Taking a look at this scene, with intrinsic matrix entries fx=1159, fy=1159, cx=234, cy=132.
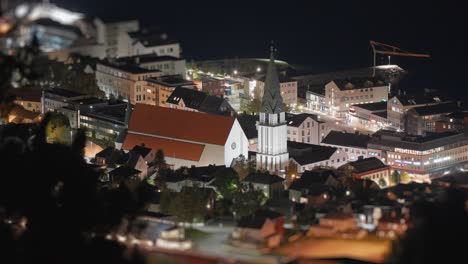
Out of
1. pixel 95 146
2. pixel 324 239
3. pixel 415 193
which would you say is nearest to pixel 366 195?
pixel 415 193

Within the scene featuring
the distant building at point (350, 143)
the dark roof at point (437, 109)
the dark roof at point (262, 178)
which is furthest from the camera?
the dark roof at point (437, 109)

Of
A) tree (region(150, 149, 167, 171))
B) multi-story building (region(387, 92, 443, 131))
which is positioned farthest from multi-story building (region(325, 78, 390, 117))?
tree (region(150, 149, 167, 171))

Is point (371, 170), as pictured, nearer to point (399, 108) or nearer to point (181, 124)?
point (181, 124)

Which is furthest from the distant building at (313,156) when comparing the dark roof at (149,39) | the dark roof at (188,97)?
the dark roof at (149,39)

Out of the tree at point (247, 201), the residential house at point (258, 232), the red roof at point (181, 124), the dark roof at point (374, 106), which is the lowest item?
the residential house at point (258, 232)

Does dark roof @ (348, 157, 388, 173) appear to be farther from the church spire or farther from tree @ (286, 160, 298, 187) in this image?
the church spire

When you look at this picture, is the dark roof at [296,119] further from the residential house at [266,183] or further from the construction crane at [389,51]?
the construction crane at [389,51]
